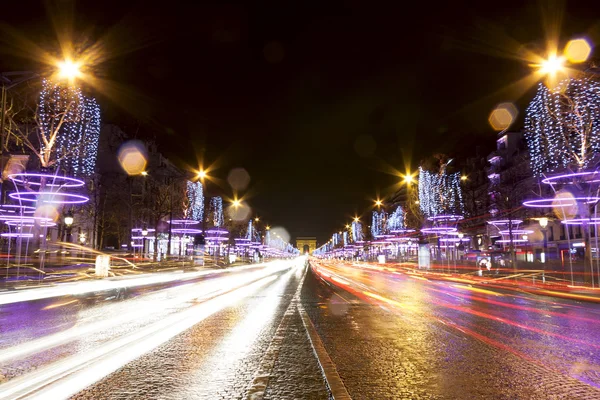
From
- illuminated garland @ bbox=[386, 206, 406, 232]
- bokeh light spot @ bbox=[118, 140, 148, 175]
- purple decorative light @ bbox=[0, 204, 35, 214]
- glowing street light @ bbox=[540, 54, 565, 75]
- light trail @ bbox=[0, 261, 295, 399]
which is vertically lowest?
light trail @ bbox=[0, 261, 295, 399]

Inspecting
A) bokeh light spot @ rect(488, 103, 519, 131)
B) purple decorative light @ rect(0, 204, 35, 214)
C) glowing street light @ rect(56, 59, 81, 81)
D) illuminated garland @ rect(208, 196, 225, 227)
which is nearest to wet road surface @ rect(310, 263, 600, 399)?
glowing street light @ rect(56, 59, 81, 81)

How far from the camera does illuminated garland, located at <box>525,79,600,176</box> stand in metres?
22.9

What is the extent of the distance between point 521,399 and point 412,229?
6856cm

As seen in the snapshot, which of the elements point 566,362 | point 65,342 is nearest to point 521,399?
point 566,362

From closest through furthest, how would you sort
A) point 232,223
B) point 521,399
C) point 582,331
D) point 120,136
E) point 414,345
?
point 521,399 < point 414,345 < point 582,331 < point 120,136 < point 232,223

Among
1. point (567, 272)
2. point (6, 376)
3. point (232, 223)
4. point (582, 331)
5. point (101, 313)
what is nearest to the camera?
point (6, 376)

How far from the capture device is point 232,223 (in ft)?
296

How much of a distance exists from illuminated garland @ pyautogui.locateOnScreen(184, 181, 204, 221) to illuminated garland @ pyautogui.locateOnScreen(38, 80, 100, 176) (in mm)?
24829

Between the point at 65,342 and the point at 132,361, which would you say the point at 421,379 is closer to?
the point at 132,361

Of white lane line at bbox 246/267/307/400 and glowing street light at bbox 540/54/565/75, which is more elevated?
glowing street light at bbox 540/54/565/75

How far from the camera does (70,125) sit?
100ft

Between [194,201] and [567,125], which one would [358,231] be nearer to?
[194,201]

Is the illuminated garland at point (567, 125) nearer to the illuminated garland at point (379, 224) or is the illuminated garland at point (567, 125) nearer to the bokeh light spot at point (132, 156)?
the bokeh light spot at point (132, 156)

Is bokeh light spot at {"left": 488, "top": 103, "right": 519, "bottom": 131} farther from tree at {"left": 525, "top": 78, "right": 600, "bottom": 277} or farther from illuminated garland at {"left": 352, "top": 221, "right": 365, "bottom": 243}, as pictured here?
illuminated garland at {"left": 352, "top": 221, "right": 365, "bottom": 243}
